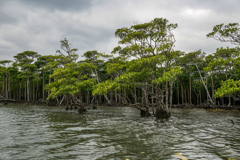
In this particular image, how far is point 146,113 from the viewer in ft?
59.2

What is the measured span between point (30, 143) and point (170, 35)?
47.8ft

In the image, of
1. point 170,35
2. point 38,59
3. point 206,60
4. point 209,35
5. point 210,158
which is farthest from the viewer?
point 38,59

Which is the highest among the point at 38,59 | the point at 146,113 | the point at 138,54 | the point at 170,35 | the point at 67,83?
the point at 38,59

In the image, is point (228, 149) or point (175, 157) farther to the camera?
point (228, 149)

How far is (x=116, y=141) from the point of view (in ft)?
25.2

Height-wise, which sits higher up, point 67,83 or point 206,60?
point 206,60

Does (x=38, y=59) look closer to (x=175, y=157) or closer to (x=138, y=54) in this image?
(x=138, y=54)

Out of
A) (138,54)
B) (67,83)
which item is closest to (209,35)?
(138,54)

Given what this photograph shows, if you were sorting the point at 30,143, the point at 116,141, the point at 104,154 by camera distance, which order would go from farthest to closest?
the point at 116,141, the point at 30,143, the point at 104,154

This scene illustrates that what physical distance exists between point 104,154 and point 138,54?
13447 millimetres

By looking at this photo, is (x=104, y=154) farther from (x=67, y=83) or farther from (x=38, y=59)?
(x=38, y=59)

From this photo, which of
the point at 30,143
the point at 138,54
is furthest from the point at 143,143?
the point at 138,54

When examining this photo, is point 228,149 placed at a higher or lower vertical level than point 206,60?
lower

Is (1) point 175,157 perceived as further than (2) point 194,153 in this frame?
No
